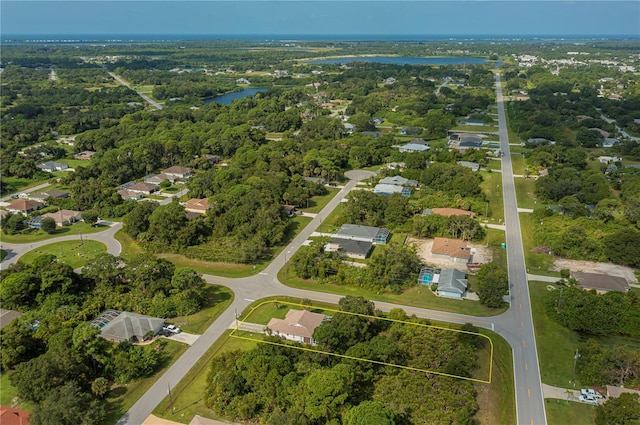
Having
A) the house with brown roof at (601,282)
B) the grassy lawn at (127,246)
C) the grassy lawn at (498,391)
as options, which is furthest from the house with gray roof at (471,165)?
the grassy lawn at (127,246)

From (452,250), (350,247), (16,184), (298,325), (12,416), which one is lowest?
(12,416)

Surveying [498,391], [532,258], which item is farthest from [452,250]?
[498,391]

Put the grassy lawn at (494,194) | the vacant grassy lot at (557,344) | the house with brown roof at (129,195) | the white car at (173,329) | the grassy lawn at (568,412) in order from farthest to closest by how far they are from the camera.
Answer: the house with brown roof at (129,195) → the grassy lawn at (494,194) → the white car at (173,329) → the vacant grassy lot at (557,344) → the grassy lawn at (568,412)

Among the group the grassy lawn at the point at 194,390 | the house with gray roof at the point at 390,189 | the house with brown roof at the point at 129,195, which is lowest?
the grassy lawn at the point at 194,390

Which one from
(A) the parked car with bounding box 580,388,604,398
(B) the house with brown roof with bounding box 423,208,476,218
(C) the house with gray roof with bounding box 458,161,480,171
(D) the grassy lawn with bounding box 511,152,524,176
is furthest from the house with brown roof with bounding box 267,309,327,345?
(D) the grassy lawn with bounding box 511,152,524,176

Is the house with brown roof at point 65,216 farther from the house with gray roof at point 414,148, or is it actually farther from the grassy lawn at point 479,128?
the grassy lawn at point 479,128

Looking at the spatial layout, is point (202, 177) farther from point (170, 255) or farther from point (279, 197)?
point (170, 255)

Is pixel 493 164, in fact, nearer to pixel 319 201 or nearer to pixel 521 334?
pixel 319 201
